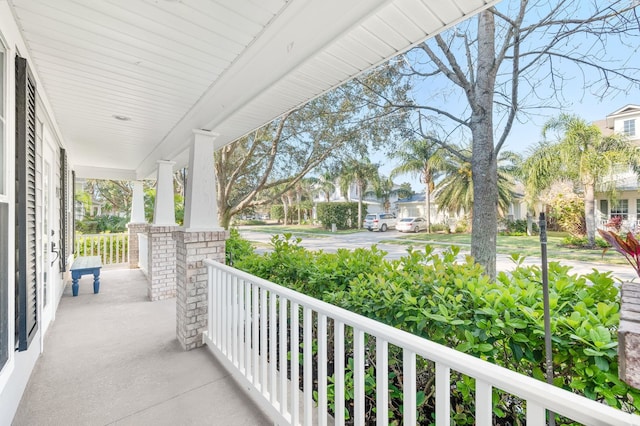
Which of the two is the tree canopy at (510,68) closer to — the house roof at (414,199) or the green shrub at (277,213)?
the house roof at (414,199)

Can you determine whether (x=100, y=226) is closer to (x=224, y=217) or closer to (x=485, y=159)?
(x=224, y=217)

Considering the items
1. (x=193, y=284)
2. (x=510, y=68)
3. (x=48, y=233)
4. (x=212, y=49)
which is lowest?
(x=193, y=284)

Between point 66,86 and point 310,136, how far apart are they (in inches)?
224

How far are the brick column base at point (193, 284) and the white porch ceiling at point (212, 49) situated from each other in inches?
50.3

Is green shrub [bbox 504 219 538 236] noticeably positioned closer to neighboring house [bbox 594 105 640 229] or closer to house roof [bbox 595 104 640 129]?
neighboring house [bbox 594 105 640 229]

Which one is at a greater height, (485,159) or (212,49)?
(212,49)

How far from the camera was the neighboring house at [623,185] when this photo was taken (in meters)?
4.63

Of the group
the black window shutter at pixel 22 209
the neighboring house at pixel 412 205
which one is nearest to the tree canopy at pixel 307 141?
the black window shutter at pixel 22 209

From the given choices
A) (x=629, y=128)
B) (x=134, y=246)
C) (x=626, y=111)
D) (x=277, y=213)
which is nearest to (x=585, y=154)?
(x=629, y=128)

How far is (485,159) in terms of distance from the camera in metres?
4.34

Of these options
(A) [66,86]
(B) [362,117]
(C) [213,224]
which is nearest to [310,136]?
(B) [362,117]

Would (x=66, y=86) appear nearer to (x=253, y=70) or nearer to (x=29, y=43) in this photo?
(x=29, y=43)

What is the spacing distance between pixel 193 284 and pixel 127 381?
97 cm

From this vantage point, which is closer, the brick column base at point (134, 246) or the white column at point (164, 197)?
the white column at point (164, 197)
